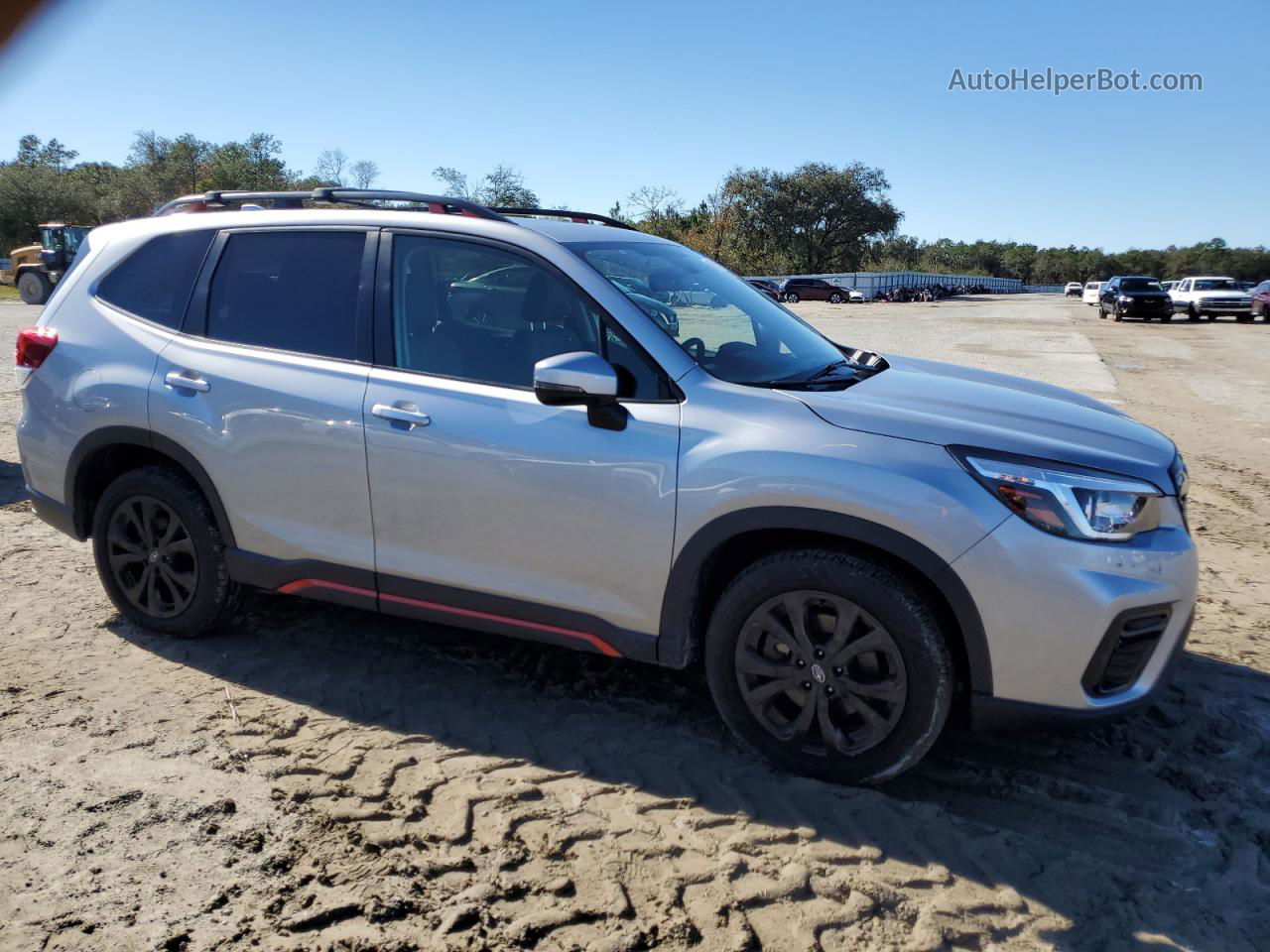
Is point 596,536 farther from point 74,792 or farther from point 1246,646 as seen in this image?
point 1246,646

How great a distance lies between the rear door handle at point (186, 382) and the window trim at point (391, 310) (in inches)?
31.4

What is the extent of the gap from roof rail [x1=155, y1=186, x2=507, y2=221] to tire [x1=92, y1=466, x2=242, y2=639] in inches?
48.8

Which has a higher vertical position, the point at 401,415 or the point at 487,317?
the point at 487,317

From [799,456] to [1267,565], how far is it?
4465 mm

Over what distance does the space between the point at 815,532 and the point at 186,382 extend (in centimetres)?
265

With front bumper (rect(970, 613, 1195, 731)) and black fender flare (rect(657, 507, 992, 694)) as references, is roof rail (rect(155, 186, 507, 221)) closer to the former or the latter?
black fender flare (rect(657, 507, 992, 694))

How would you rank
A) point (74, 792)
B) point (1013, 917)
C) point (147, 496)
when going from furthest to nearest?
1. point (147, 496)
2. point (74, 792)
3. point (1013, 917)

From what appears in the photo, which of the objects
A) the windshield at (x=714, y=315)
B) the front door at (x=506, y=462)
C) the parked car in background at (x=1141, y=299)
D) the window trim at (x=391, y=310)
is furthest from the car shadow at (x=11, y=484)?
the parked car in background at (x=1141, y=299)

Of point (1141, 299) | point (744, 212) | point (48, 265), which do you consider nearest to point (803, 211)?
point (744, 212)

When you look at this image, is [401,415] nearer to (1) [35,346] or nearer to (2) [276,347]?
(2) [276,347]

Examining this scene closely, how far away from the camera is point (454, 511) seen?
3.57m

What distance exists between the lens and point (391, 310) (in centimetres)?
378

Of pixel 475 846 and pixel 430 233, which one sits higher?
pixel 430 233

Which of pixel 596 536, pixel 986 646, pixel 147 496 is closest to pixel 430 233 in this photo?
pixel 596 536
